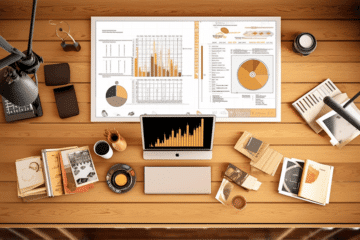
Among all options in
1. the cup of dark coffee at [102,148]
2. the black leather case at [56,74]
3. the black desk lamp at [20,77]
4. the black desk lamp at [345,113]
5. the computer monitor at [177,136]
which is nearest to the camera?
the black desk lamp at [20,77]

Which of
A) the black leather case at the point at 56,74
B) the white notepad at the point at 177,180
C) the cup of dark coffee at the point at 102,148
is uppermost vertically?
the black leather case at the point at 56,74

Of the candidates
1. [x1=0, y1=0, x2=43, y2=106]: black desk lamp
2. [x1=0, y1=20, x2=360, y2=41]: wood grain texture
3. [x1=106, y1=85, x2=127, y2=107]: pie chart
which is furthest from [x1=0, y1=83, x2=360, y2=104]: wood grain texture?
[x1=0, y1=0, x2=43, y2=106]: black desk lamp

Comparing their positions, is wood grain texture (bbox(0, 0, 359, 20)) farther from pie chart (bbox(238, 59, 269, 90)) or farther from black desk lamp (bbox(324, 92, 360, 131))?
black desk lamp (bbox(324, 92, 360, 131))

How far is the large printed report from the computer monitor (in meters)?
0.23

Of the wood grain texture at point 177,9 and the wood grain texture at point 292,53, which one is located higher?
the wood grain texture at point 177,9

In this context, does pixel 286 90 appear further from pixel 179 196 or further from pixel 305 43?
pixel 179 196

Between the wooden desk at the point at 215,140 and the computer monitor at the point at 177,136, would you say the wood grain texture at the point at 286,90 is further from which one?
the computer monitor at the point at 177,136

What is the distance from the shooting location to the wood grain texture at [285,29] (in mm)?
1391

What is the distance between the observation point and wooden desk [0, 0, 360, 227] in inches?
51.2

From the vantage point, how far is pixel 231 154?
1340 mm

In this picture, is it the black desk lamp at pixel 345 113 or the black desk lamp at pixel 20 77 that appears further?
the black desk lamp at pixel 345 113

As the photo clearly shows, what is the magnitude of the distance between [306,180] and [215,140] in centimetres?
53

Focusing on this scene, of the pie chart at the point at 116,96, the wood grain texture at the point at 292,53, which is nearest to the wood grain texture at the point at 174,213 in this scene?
the pie chart at the point at 116,96

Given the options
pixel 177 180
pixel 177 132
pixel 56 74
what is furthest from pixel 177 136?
pixel 56 74
